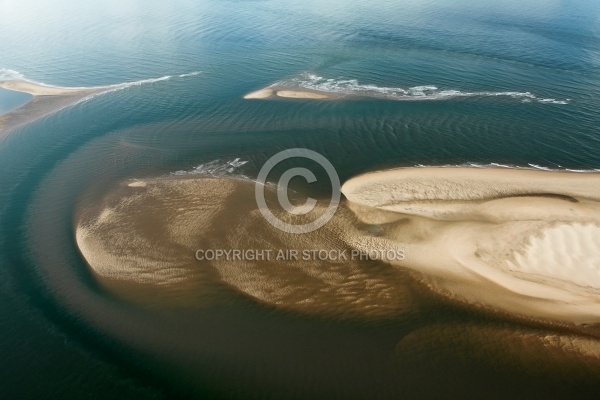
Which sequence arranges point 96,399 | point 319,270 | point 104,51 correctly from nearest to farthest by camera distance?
point 96,399 → point 319,270 → point 104,51

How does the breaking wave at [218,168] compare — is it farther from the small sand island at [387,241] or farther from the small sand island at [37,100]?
the small sand island at [37,100]

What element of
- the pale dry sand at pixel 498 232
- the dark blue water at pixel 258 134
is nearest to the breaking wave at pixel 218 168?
the dark blue water at pixel 258 134

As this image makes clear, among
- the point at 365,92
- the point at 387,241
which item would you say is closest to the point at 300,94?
the point at 365,92

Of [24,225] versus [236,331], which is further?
[24,225]

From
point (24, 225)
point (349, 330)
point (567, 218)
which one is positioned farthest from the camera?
point (24, 225)

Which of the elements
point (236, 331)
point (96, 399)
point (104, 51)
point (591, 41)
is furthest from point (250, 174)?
point (591, 41)

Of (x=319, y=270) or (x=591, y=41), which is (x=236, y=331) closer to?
(x=319, y=270)
